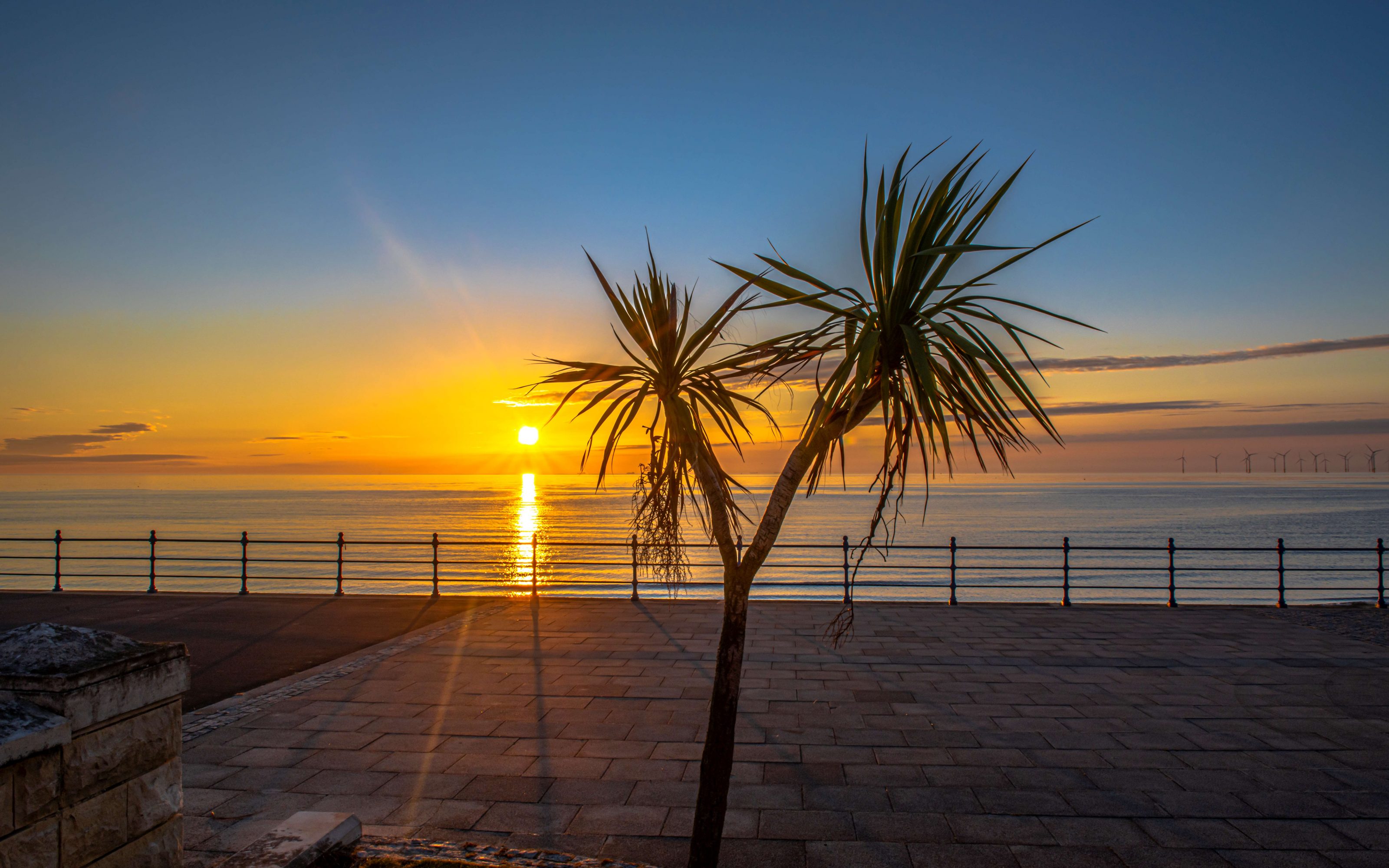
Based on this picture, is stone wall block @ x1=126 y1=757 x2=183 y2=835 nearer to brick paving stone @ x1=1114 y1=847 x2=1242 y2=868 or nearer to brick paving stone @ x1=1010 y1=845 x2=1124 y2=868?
brick paving stone @ x1=1010 y1=845 x2=1124 y2=868

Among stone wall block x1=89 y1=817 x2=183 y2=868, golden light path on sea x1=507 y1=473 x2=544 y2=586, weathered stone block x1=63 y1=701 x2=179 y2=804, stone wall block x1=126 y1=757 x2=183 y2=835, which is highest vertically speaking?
weathered stone block x1=63 y1=701 x2=179 y2=804

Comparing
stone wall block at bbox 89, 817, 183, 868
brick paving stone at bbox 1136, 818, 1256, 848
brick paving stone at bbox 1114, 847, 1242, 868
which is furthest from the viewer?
brick paving stone at bbox 1136, 818, 1256, 848

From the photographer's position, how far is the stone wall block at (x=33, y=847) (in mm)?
2434

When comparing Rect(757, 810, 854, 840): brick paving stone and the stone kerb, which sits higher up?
the stone kerb

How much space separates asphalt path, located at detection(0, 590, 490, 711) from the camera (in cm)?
897

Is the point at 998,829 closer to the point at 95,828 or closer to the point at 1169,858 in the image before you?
the point at 1169,858

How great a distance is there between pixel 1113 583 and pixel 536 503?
329 feet

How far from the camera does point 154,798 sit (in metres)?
3.10

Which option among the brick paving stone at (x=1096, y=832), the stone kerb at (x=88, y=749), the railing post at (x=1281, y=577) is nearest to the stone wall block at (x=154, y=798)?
the stone kerb at (x=88, y=749)

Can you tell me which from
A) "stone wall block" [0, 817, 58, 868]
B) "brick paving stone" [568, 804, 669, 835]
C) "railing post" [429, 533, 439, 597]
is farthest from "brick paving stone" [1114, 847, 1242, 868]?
"railing post" [429, 533, 439, 597]

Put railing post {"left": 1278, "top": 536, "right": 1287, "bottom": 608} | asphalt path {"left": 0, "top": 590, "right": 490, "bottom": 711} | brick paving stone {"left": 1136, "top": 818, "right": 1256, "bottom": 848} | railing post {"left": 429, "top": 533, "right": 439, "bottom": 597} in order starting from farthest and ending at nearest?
railing post {"left": 429, "top": 533, "right": 439, "bottom": 597} → railing post {"left": 1278, "top": 536, "right": 1287, "bottom": 608} → asphalt path {"left": 0, "top": 590, "right": 490, "bottom": 711} → brick paving stone {"left": 1136, "top": 818, "right": 1256, "bottom": 848}

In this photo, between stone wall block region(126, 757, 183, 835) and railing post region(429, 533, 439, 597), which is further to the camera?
railing post region(429, 533, 439, 597)

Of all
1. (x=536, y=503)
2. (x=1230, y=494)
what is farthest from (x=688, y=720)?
(x=1230, y=494)

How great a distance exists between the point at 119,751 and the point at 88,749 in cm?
18
